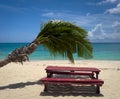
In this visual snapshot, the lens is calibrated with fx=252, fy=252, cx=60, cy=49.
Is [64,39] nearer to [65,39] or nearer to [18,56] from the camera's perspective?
[65,39]

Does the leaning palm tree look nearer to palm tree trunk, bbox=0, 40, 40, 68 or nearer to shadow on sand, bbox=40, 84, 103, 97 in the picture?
palm tree trunk, bbox=0, 40, 40, 68

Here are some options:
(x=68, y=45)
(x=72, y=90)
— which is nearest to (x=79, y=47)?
(x=68, y=45)

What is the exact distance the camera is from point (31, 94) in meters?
8.16

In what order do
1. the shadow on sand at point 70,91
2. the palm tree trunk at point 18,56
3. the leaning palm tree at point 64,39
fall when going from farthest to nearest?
the leaning palm tree at point 64,39 < the palm tree trunk at point 18,56 < the shadow on sand at point 70,91

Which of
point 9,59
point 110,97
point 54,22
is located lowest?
point 110,97

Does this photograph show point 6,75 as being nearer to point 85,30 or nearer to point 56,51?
point 56,51

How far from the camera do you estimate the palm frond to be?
982cm

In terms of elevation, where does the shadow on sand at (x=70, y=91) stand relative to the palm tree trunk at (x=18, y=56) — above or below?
below

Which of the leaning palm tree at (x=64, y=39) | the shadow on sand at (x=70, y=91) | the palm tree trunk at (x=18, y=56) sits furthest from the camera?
the leaning palm tree at (x=64, y=39)

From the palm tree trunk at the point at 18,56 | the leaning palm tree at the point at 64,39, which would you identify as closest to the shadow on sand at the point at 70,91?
the leaning palm tree at the point at 64,39

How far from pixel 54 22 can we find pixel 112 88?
11.0 ft

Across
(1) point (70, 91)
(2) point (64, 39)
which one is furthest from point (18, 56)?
(1) point (70, 91)

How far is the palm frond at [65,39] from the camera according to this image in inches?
387

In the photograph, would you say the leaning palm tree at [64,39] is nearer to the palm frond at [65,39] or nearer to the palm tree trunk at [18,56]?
the palm frond at [65,39]
